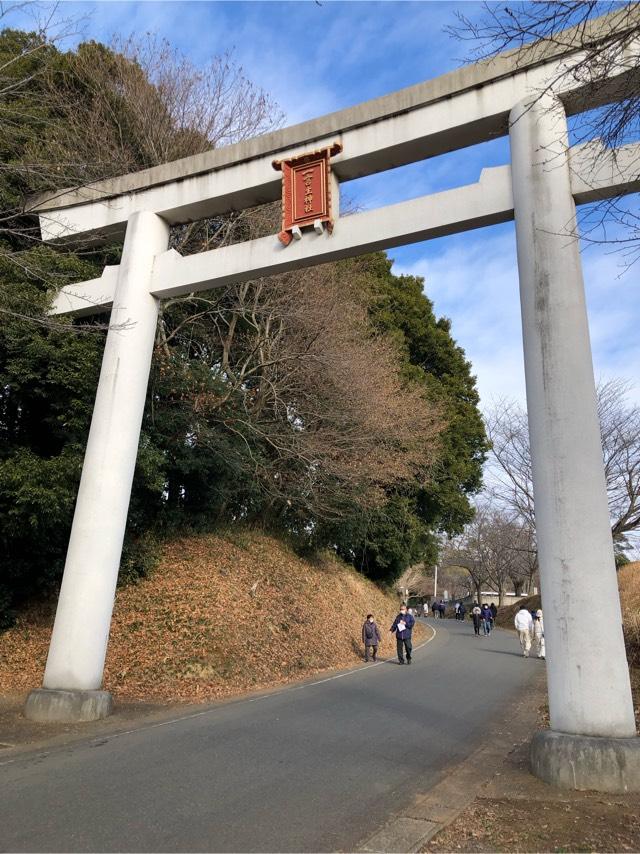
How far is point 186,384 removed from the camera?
1348cm

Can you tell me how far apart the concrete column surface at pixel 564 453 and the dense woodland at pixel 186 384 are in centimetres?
606

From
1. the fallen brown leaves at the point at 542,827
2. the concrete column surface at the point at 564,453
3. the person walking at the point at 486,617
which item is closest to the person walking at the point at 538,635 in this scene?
the person walking at the point at 486,617

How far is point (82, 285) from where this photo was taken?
33.3ft

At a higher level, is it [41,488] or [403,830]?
[41,488]

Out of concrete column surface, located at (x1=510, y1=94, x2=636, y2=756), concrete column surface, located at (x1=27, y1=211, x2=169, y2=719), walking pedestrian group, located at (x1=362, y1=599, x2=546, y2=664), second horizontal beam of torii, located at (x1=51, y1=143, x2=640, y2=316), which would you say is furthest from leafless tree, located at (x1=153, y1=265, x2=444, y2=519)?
concrete column surface, located at (x1=510, y1=94, x2=636, y2=756)

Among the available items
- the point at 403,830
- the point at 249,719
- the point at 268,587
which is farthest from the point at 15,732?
the point at 268,587

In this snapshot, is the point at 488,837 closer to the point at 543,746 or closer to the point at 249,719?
the point at 543,746

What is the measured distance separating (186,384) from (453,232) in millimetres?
7514

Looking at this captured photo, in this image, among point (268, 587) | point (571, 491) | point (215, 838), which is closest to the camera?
point (215, 838)

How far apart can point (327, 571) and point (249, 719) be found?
42.3ft

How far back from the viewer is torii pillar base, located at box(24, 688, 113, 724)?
25.2 ft

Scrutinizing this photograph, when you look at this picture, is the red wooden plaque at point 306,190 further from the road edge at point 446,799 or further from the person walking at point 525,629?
the person walking at point 525,629

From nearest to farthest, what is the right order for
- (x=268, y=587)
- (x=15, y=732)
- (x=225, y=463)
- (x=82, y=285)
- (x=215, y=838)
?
(x=215, y=838)
(x=15, y=732)
(x=82, y=285)
(x=225, y=463)
(x=268, y=587)

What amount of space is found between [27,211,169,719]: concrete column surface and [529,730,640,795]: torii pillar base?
5707 millimetres
